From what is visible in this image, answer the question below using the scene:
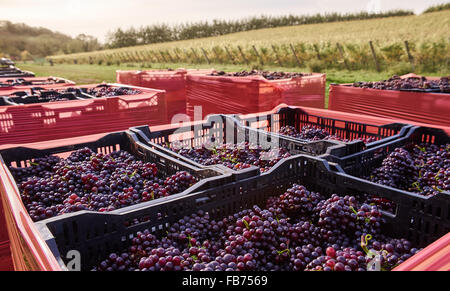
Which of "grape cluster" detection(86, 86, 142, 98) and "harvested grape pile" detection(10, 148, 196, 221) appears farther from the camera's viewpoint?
"grape cluster" detection(86, 86, 142, 98)

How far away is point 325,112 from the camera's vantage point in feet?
9.79

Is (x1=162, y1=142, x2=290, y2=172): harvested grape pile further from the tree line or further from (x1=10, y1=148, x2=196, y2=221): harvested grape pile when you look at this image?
the tree line

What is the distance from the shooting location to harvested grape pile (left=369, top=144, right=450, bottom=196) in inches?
74.2

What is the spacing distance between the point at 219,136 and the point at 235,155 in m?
0.59

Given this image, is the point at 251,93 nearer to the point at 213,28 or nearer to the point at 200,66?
the point at 200,66

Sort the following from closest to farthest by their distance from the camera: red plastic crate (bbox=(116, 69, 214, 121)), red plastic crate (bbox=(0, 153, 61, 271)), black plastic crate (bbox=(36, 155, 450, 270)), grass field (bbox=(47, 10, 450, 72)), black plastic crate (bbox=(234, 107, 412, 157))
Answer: red plastic crate (bbox=(0, 153, 61, 271))
black plastic crate (bbox=(36, 155, 450, 270))
black plastic crate (bbox=(234, 107, 412, 157))
red plastic crate (bbox=(116, 69, 214, 121))
grass field (bbox=(47, 10, 450, 72))

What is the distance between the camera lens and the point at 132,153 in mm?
2455

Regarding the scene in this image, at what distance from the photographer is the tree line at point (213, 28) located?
4822 cm

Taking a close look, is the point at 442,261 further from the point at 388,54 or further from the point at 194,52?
the point at 194,52

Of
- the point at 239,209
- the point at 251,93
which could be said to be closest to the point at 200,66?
the point at 251,93

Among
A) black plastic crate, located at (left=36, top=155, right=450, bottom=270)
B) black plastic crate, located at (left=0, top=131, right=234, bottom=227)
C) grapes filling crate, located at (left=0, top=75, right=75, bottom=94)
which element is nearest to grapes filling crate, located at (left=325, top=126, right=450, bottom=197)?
black plastic crate, located at (left=36, top=155, right=450, bottom=270)

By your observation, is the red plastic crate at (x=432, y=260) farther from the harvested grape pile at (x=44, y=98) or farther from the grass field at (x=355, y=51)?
the grass field at (x=355, y=51)

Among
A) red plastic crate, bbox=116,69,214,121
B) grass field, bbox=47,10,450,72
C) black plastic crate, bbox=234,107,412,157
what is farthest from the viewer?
grass field, bbox=47,10,450,72

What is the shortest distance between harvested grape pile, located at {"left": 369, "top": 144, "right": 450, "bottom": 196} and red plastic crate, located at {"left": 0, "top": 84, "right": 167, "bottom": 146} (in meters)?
2.72
